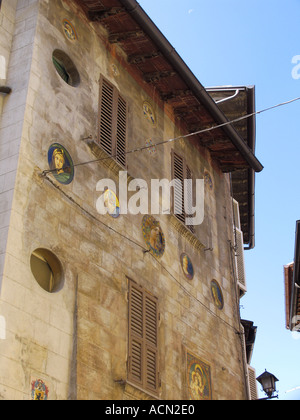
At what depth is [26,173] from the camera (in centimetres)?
1314

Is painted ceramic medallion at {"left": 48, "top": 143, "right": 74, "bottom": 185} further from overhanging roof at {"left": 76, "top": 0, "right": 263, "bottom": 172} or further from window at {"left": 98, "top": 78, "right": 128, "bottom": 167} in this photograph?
overhanging roof at {"left": 76, "top": 0, "right": 263, "bottom": 172}

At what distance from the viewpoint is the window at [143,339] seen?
47.4 ft

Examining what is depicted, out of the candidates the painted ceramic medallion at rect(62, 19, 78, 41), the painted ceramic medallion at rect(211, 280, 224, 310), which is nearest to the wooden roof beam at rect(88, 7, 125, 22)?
the painted ceramic medallion at rect(62, 19, 78, 41)

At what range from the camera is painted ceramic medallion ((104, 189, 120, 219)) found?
50.5ft

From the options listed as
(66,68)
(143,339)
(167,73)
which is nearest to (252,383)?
(143,339)

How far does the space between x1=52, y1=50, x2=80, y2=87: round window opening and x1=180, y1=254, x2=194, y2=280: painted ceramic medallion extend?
515 cm

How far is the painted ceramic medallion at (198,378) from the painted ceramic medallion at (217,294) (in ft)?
7.35

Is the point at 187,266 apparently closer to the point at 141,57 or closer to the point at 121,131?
the point at 121,131

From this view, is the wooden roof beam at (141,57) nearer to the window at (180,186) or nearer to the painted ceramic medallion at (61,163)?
the window at (180,186)

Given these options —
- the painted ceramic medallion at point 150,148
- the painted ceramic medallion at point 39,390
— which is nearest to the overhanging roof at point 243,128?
the painted ceramic medallion at point 150,148

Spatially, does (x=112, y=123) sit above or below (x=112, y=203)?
above

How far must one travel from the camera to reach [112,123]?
16703 mm
